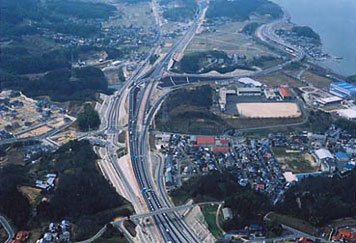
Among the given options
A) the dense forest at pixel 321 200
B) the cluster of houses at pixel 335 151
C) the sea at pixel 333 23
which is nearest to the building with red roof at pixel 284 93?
the cluster of houses at pixel 335 151

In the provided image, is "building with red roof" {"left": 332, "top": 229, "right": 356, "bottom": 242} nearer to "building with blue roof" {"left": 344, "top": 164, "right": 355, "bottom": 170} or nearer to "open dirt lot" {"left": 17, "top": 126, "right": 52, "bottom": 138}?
"building with blue roof" {"left": 344, "top": 164, "right": 355, "bottom": 170}

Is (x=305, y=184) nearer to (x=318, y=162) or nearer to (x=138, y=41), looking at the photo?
(x=318, y=162)

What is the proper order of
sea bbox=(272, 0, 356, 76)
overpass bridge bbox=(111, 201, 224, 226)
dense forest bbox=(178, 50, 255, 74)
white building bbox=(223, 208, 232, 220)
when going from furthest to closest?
sea bbox=(272, 0, 356, 76)
dense forest bbox=(178, 50, 255, 74)
overpass bridge bbox=(111, 201, 224, 226)
white building bbox=(223, 208, 232, 220)

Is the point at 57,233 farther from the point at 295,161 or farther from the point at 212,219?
the point at 295,161

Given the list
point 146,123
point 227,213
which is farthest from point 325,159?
point 146,123

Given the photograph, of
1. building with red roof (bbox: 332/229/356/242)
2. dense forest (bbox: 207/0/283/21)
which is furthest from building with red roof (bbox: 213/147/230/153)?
dense forest (bbox: 207/0/283/21)

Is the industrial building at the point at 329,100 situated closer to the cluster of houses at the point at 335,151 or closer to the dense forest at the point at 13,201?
the cluster of houses at the point at 335,151

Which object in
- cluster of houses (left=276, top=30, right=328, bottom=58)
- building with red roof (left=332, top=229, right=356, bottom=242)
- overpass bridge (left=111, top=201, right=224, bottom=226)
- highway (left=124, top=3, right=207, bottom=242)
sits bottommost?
highway (left=124, top=3, right=207, bottom=242)

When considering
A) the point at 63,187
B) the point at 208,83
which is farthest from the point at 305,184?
the point at 208,83
